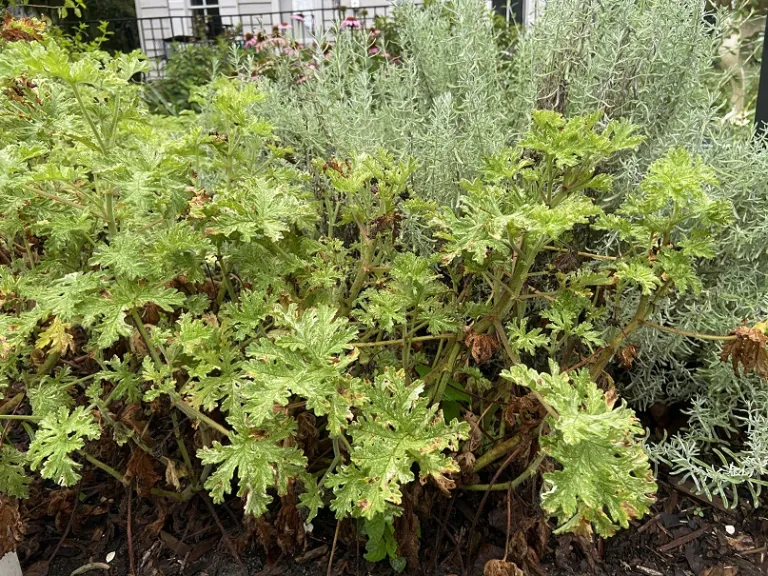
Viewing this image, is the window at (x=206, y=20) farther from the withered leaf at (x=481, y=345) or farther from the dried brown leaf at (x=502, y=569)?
the dried brown leaf at (x=502, y=569)

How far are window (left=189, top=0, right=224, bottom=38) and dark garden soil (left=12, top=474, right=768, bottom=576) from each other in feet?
36.3

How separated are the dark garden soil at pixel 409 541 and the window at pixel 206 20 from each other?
436 inches

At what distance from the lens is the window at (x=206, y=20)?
12.0 m

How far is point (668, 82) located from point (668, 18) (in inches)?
8.2

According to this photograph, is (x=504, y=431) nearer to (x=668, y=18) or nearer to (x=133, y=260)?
(x=133, y=260)

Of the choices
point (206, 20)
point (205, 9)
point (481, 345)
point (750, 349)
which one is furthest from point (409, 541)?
point (205, 9)

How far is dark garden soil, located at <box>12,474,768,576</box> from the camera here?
164 cm

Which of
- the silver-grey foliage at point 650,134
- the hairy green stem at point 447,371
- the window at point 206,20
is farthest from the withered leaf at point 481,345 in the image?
the window at point 206,20

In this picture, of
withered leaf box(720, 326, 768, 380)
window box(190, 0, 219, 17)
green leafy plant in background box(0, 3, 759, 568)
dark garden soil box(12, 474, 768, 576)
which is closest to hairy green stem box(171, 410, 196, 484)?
green leafy plant in background box(0, 3, 759, 568)

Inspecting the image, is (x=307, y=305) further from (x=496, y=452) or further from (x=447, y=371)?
(x=496, y=452)

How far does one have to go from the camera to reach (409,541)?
153cm

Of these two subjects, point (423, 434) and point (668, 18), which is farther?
point (668, 18)

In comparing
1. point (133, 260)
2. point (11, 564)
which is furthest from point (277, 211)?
point (11, 564)

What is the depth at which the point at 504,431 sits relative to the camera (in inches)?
67.4
